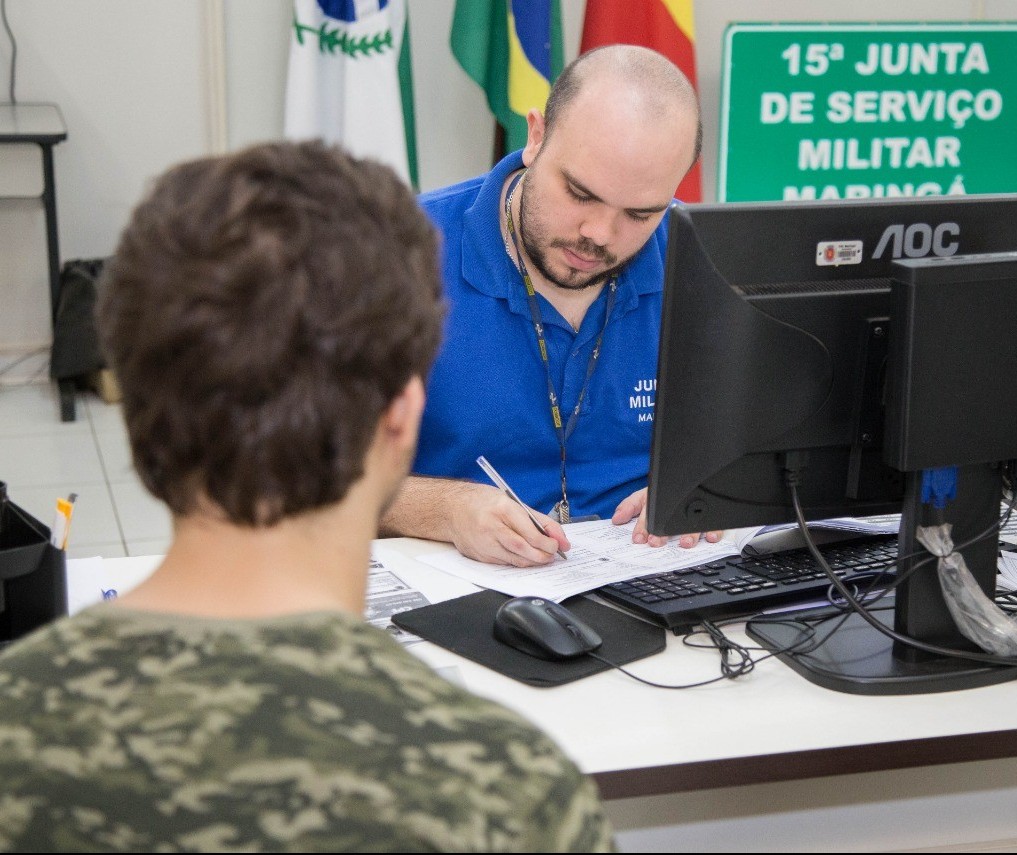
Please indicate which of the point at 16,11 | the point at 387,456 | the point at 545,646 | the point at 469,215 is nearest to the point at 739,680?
the point at 545,646

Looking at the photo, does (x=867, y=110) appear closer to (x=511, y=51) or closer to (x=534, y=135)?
(x=511, y=51)

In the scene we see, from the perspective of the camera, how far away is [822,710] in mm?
1283

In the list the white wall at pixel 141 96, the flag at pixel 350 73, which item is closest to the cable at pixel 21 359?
the white wall at pixel 141 96

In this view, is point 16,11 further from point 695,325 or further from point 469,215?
point 695,325

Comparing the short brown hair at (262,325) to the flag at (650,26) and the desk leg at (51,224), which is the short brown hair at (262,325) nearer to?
the desk leg at (51,224)

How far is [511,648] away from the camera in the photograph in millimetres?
1379

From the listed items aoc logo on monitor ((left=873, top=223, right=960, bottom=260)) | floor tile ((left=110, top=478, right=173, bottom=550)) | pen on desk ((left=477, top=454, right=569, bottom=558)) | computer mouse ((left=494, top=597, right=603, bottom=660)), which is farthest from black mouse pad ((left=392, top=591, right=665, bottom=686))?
floor tile ((left=110, top=478, right=173, bottom=550))

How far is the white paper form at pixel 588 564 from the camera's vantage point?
1544 millimetres

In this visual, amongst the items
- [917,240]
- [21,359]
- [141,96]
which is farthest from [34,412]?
[917,240]

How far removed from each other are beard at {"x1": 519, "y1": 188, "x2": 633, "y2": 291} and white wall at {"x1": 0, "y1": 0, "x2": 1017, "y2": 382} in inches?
107

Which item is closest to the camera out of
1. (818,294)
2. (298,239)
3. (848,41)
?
(298,239)

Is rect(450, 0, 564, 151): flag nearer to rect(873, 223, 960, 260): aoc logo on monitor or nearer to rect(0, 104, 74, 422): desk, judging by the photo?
rect(0, 104, 74, 422): desk

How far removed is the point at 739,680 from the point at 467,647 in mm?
292

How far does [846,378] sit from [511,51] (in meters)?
2.96
